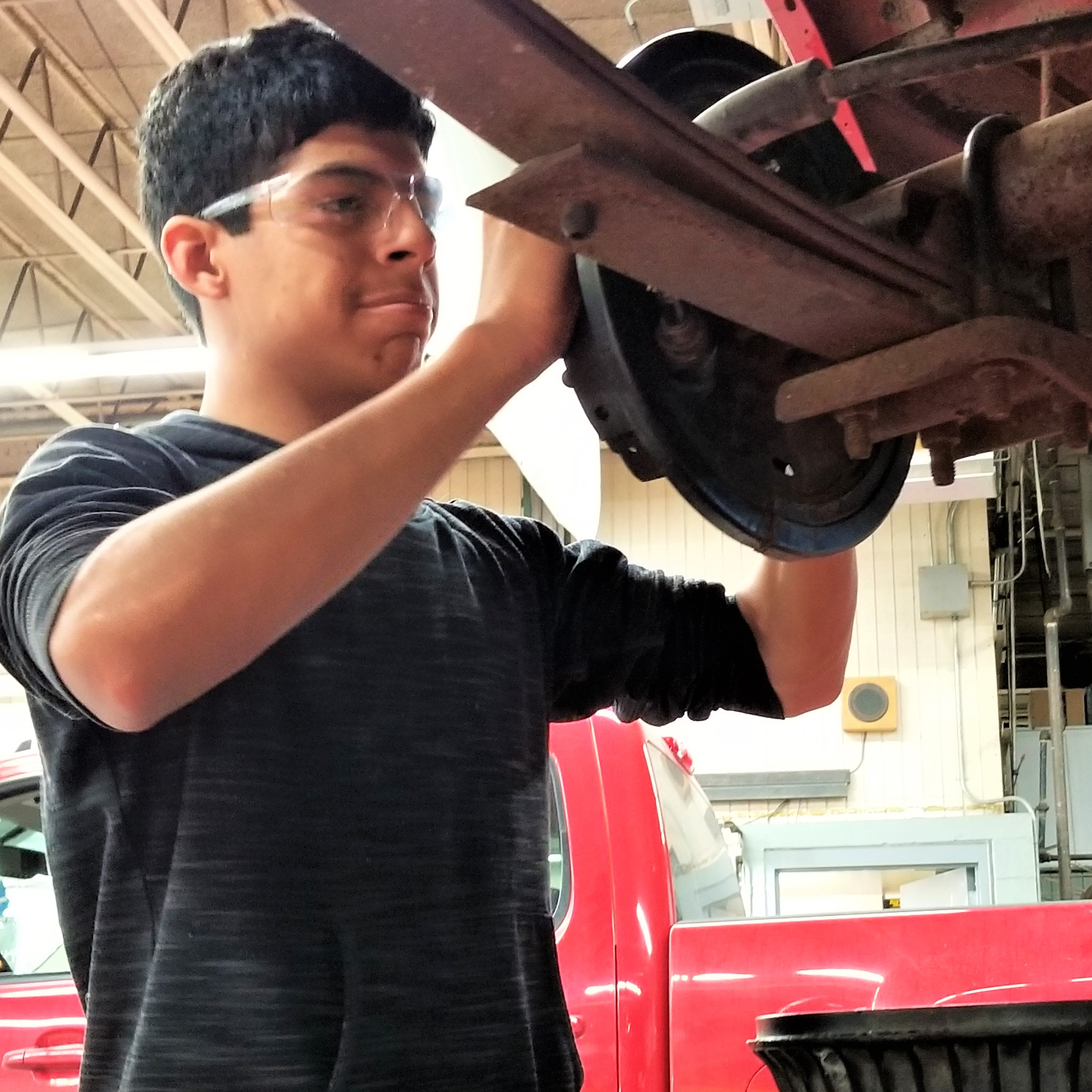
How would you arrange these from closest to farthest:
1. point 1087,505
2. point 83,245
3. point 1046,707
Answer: point 83,245 → point 1087,505 → point 1046,707

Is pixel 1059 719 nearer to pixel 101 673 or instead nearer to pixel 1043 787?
pixel 1043 787

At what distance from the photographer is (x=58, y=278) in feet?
24.4

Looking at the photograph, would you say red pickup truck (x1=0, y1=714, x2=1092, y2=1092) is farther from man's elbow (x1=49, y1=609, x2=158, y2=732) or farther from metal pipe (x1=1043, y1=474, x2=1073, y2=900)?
metal pipe (x1=1043, y1=474, x2=1073, y2=900)

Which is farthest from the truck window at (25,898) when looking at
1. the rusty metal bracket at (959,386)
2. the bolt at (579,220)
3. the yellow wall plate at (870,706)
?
the yellow wall plate at (870,706)

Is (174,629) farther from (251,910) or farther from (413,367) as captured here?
(413,367)

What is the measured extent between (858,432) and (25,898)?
255cm

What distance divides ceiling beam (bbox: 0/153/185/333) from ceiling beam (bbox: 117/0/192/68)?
1.18 metres

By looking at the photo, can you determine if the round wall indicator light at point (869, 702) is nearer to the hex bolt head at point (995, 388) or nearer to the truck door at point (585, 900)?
the truck door at point (585, 900)

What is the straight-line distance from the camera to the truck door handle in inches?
103

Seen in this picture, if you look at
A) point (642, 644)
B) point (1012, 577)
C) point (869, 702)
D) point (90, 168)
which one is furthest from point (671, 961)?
point (1012, 577)

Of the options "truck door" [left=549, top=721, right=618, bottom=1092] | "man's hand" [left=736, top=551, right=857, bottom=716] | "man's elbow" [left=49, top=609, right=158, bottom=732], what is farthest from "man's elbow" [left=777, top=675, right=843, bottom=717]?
"truck door" [left=549, top=721, right=618, bottom=1092]

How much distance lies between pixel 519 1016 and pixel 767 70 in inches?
30.5

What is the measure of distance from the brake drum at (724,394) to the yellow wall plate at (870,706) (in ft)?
21.6

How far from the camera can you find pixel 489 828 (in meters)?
1.00
